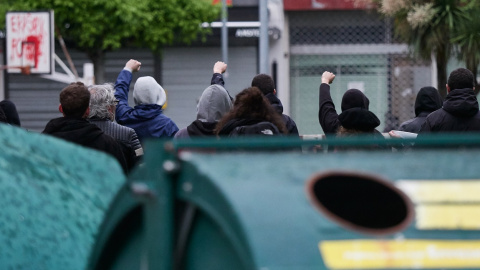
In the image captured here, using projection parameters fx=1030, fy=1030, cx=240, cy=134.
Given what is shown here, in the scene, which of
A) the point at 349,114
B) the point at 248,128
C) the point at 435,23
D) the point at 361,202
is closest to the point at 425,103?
the point at 349,114

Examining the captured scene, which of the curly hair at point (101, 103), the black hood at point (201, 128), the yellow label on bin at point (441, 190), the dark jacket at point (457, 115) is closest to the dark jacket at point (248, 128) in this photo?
the black hood at point (201, 128)

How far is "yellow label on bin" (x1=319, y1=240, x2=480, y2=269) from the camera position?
81.0 inches

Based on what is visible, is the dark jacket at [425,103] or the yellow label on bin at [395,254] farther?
the dark jacket at [425,103]

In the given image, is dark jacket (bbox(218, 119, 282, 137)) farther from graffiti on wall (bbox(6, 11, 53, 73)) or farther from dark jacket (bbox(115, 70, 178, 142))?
graffiti on wall (bbox(6, 11, 53, 73))

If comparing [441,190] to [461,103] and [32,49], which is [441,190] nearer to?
[461,103]

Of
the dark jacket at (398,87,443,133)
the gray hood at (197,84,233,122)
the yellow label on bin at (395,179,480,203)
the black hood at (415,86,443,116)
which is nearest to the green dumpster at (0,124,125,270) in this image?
the yellow label on bin at (395,179,480,203)

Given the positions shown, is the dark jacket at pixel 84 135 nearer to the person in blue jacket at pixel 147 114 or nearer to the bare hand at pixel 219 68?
the person in blue jacket at pixel 147 114

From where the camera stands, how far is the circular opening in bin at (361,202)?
2.48 m

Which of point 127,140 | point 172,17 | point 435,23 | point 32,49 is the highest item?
point 172,17

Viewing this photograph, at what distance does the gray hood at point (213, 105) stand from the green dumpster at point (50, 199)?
3.11m

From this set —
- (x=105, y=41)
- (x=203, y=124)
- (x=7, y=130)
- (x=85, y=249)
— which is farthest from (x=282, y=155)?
(x=105, y=41)

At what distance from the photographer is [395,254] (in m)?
2.08

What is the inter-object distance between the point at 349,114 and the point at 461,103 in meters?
1.17

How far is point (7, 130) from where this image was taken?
11.4 ft
